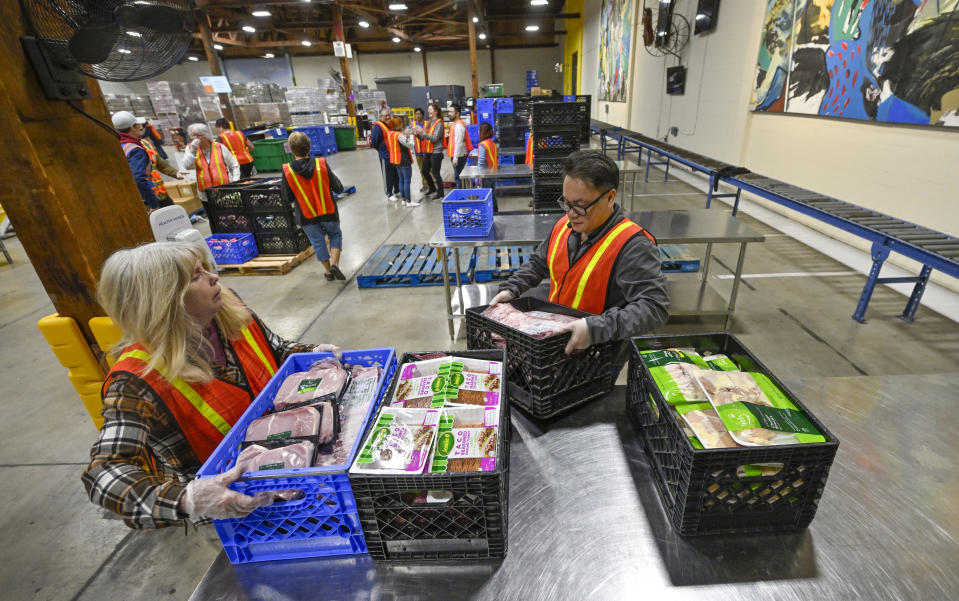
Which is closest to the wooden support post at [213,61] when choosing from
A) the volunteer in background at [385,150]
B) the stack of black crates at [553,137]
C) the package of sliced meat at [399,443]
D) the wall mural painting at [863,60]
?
the volunteer in background at [385,150]

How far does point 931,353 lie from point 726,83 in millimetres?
6404

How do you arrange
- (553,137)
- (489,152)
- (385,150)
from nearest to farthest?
(553,137) → (489,152) → (385,150)

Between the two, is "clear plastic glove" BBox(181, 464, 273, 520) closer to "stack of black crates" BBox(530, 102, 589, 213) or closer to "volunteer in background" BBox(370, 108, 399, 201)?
"stack of black crates" BBox(530, 102, 589, 213)

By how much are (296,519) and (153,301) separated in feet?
2.77

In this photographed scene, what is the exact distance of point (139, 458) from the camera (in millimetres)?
1304

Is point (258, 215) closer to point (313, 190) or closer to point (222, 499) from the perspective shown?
point (313, 190)

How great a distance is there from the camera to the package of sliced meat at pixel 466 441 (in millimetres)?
992

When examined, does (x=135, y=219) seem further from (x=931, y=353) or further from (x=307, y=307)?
(x=931, y=353)

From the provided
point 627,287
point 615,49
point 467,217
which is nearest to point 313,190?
point 467,217

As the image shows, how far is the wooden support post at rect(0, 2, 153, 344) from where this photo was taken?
2.06 m

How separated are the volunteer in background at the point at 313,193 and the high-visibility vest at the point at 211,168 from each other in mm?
2019

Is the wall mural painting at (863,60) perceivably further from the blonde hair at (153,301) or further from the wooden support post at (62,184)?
the wooden support post at (62,184)

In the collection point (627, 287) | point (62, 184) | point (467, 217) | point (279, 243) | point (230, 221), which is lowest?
point (279, 243)

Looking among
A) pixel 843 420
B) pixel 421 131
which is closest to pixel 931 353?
pixel 843 420
